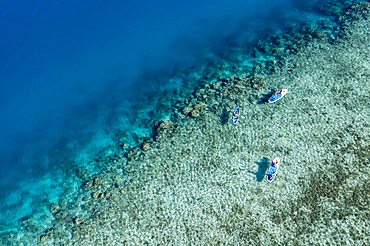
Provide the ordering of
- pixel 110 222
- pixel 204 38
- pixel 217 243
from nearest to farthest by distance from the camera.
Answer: pixel 217 243
pixel 110 222
pixel 204 38

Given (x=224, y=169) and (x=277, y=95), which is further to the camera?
(x=277, y=95)

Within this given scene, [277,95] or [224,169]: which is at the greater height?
[277,95]

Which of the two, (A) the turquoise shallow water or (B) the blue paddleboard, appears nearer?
(A) the turquoise shallow water

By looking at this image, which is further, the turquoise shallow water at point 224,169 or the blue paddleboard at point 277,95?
the blue paddleboard at point 277,95

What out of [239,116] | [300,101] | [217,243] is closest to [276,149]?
[239,116]

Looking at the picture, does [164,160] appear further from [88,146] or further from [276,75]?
[276,75]

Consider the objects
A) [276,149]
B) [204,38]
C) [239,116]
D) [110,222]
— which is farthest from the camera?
[204,38]

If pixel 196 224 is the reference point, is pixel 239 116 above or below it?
above

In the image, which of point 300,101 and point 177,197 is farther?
point 300,101
